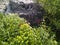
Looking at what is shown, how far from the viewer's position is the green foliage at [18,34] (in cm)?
728

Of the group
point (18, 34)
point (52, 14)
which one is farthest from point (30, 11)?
point (18, 34)

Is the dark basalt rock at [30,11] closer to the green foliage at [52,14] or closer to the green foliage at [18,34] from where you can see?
the green foliage at [52,14]

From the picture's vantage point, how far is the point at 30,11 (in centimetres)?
1084

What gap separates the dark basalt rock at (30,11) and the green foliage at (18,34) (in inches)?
95.9

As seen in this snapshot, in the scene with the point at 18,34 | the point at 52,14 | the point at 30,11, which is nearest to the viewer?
the point at 18,34

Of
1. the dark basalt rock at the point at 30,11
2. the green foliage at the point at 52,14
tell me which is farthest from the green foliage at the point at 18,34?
the dark basalt rock at the point at 30,11

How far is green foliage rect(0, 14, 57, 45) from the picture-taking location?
728cm

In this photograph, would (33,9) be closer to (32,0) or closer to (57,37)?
(32,0)

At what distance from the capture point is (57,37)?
10.9m

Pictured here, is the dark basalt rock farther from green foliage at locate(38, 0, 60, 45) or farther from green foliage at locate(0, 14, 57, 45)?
green foliage at locate(0, 14, 57, 45)

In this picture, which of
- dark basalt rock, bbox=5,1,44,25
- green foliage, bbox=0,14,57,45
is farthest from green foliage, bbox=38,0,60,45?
green foliage, bbox=0,14,57,45

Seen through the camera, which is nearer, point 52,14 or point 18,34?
point 18,34

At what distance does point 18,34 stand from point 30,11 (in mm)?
3379

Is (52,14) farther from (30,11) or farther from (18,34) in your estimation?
(18,34)
